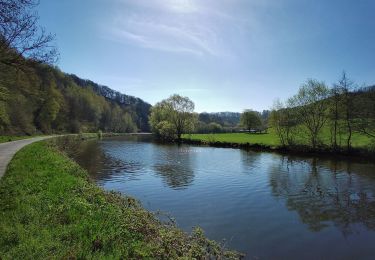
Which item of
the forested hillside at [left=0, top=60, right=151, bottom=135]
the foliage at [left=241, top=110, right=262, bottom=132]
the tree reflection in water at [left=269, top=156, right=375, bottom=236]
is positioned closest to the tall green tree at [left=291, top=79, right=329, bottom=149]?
the tree reflection in water at [left=269, top=156, right=375, bottom=236]

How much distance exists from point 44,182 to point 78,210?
5.06 meters

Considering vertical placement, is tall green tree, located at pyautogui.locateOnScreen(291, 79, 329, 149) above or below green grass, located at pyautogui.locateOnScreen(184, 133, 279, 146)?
above

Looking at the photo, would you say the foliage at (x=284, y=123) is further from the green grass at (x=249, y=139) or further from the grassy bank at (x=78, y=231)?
the grassy bank at (x=78, y=231)

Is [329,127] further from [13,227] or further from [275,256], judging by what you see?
[13,227]

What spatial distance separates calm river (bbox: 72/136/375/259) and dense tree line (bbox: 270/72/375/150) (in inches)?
518

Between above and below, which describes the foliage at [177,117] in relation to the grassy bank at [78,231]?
above

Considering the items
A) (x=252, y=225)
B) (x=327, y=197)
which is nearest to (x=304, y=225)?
(x=252, y=225)

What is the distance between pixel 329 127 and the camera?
46.6m

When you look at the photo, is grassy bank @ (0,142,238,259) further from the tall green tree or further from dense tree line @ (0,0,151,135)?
the tall green tree

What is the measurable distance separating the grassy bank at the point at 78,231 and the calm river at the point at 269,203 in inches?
113

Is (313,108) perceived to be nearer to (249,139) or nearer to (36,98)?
(249,139)

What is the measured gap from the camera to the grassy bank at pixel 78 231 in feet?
24.6

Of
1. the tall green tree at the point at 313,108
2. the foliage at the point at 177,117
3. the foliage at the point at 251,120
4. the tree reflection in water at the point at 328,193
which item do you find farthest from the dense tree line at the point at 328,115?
the foliage at the point at 251,120

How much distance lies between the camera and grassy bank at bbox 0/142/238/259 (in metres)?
7.50
